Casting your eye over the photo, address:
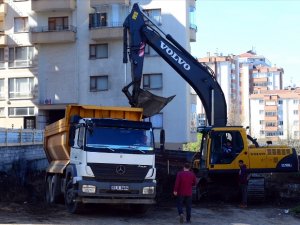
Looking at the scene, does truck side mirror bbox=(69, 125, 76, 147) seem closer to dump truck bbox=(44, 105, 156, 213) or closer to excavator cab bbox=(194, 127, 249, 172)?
dump truck bbox=(44, 105, 156, 213)

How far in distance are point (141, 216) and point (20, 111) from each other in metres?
30.6

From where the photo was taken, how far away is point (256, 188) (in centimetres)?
1836

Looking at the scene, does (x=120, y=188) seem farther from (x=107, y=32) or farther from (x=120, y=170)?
(x=107, y=32)

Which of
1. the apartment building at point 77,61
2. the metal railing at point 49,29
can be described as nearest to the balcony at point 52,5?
the apartment building at point 77,61

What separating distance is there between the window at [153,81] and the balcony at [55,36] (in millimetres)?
6897

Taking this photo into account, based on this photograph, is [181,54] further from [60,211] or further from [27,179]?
[27,179]

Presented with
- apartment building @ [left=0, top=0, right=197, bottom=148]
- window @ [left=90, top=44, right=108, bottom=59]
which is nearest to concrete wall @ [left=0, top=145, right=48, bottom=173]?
apartment building @ [left=0, top=0, right=197, bottom=148]

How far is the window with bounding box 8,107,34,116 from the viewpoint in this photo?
44.2 metres

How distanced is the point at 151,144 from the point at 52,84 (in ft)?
95.7

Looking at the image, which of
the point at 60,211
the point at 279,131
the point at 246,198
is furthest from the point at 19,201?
the point at 279,131

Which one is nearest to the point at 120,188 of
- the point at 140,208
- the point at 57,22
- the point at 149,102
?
the point at 140,208

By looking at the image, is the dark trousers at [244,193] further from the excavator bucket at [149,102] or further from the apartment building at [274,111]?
the apartment building at [274,111]

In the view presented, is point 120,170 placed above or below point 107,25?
below

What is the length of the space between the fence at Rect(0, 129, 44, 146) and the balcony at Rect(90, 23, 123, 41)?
12013 mm
